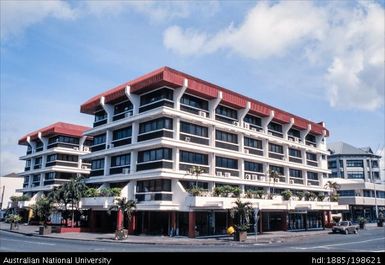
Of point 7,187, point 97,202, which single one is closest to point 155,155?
point 97,202

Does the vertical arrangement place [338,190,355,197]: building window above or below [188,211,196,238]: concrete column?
above

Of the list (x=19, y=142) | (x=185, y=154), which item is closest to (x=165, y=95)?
(x=185, y=154)

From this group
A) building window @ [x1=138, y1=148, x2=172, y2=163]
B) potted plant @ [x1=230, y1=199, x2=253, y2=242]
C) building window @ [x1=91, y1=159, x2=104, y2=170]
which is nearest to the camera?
potted plant @ [x1=230, y1=199, x2=253, y2=242]

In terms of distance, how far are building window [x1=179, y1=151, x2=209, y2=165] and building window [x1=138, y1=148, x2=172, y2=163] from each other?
6.03ft

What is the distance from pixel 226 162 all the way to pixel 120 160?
13.1 meters

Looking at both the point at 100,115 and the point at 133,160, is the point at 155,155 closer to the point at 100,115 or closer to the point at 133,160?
the point at 133,160

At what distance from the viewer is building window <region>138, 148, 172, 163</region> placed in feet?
131

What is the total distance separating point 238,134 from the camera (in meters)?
49.3

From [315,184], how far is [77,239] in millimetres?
43049

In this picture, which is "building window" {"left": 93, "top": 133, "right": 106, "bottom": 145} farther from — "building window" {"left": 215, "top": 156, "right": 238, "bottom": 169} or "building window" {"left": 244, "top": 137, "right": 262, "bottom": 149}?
"building window" {"left": 244, "top": 137, "right": 262, "bottom": 149}

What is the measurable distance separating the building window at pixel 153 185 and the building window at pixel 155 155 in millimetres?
2374

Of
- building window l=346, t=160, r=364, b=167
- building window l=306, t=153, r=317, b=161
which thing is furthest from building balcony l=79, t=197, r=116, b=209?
building window l=346, t=160, r=364, b=167

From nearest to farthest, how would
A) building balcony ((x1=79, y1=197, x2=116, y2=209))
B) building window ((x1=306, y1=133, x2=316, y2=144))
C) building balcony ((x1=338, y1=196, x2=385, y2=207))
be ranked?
1. building balcony ((x1=79, y1=197, x2=116, y2=209))
2. building window ((x1=306, y1=133, x2=316, y2=144))
3. building balcony ((x1=338, y1=196, x2=385, y2=207))

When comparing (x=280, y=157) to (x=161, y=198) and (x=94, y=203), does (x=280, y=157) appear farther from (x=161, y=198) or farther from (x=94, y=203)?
(x=94, y=203)
